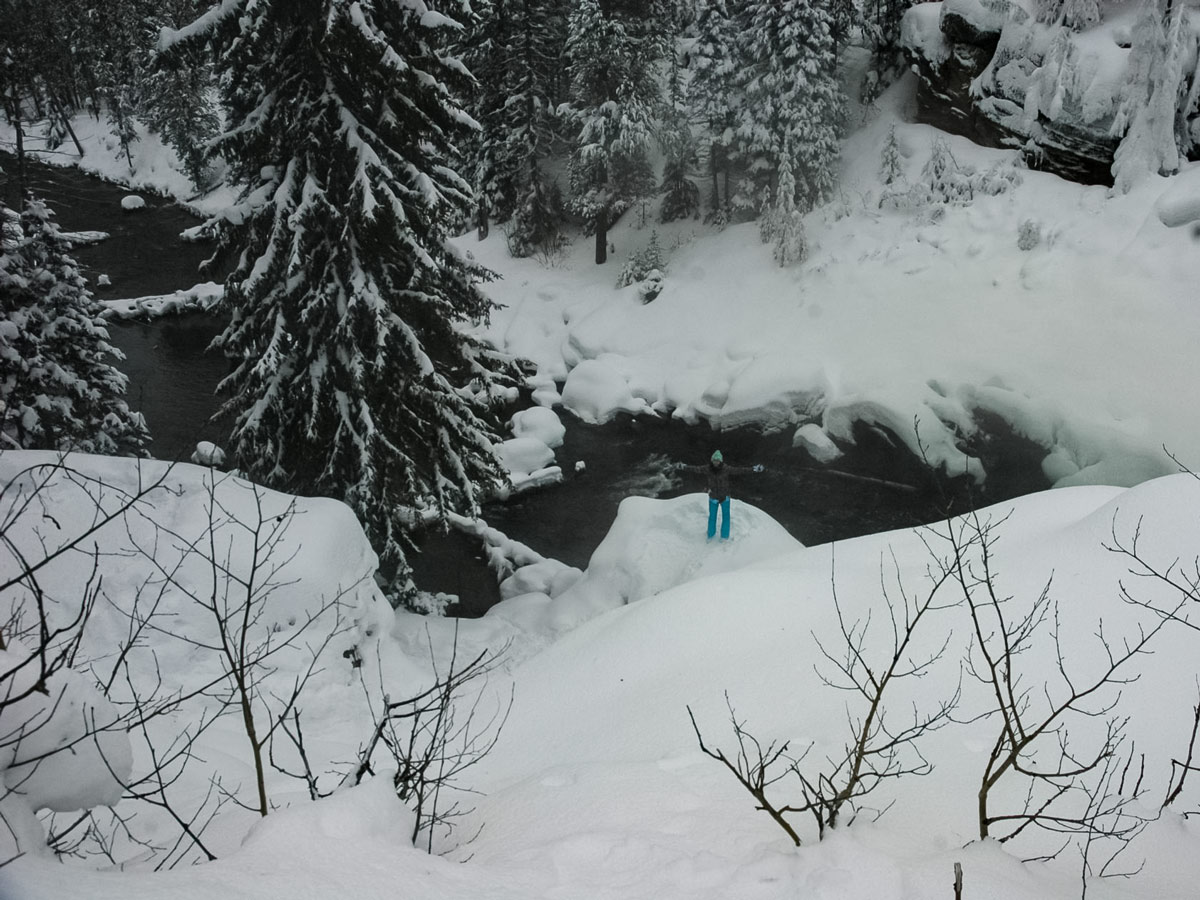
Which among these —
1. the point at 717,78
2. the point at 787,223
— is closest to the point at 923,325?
the point at 787,223

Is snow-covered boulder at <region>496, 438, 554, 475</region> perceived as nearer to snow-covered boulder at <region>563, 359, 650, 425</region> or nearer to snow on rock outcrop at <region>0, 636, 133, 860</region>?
snow-covered boulder at <region>563, 359, 650, 425</region>

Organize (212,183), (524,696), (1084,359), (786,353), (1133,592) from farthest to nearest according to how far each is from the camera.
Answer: (212,183) → (786,353) → (1084,359) → (524,696) → (1133,592)

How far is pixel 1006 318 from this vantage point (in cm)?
1784

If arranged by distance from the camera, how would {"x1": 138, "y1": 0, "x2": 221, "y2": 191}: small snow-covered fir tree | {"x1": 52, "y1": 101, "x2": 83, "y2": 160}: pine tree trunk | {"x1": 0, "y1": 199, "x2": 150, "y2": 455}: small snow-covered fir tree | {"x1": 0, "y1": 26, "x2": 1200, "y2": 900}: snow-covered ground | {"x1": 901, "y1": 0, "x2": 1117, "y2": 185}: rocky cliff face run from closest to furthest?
1. {"x1": 0, "y1": 26, "x2": 1200, "y2": 900}: snow-covered ground
2. {"x1": 0, "y1": 199, "x2": 150, "y2": 455}: small snow-covered fir tree
3. {"x1": 52, "y1": 101, "x2": 83, "y2": 160}: pine tree trunk
4. {"x1": 901, "y1": 0, "x2": 1117, "y2": 185}: rocky cliff face
5. {"x1": 138, "y1": 0, "x2": 221, "y2": 191}: small snow-covered fir tree

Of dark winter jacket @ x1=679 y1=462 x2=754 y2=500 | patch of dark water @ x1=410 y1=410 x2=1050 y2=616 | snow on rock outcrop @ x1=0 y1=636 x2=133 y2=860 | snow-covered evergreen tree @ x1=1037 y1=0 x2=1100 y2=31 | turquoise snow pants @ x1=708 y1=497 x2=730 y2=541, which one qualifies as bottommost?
patch of dark water @ x1=410 y1=410 x2=1050 y2=616

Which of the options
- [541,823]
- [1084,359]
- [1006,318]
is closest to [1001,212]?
[1006,318]

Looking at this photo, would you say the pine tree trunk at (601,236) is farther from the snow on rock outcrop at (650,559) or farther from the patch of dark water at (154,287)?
the snow on rock outcrop at (650,559)

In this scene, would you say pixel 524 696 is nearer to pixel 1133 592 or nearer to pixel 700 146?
pixel 1133 592

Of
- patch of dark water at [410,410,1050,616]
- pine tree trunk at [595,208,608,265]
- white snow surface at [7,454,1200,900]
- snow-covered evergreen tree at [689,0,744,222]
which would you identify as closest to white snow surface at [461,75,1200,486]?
patch of dark water at [410,410,1050,616]

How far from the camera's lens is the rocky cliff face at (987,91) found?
19.2m

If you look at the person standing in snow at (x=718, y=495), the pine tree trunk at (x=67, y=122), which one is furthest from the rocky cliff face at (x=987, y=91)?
the pine tree trunk at (x=67, y=122)

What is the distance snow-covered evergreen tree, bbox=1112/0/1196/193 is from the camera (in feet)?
54.5

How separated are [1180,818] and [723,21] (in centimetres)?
2576

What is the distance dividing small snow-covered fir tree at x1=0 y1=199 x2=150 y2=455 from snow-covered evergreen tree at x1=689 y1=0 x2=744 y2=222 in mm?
18526
